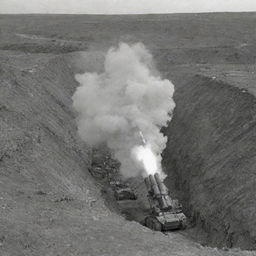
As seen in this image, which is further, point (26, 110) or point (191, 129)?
point (191, 129)

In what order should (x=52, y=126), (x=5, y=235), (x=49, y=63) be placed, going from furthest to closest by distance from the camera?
1. (x=49, y=63)
2. (x=52, y=126)
3. (x=5, y=235)

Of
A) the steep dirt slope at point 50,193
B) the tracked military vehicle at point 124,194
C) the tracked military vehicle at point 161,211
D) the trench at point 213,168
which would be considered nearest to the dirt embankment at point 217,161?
the trench at point 213,168

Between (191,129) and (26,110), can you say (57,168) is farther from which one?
(191,129)

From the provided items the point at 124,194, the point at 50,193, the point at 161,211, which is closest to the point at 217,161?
the point at 161,211

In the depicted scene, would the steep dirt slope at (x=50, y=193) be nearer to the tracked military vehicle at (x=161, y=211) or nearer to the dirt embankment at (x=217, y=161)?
the tracked military vehicle at (x=161, y=211)

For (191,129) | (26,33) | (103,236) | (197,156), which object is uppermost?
(26,33)

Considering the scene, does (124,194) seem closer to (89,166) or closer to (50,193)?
(89,166)

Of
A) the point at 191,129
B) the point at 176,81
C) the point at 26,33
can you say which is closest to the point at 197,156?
the point at 191,129
